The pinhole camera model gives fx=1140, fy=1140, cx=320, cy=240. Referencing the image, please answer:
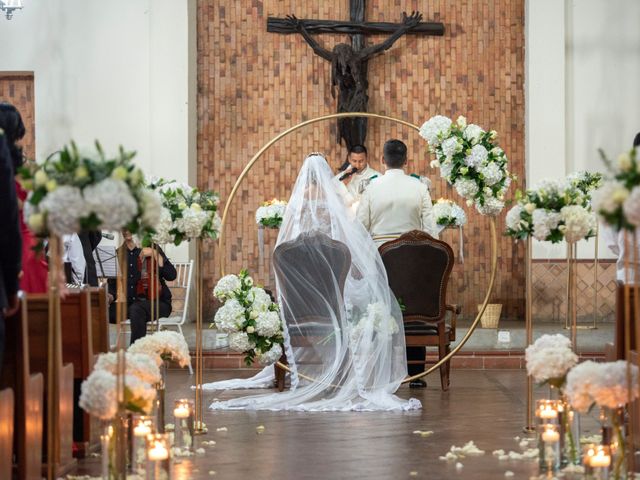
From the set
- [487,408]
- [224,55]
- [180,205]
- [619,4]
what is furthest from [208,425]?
[619,4]

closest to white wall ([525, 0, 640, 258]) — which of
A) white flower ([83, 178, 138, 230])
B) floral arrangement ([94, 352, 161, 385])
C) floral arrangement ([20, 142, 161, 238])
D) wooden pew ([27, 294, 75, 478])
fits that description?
wooden pew ([27, 294, 75, 478])

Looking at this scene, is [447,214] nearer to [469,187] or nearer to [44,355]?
[469,187]

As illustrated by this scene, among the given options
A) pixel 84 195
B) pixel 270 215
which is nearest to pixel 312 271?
pixel 270 215

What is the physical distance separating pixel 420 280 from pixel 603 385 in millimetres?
4171

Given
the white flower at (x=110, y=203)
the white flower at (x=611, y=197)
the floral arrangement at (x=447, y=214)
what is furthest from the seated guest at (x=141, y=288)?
the white flower at (x=611, y=197)

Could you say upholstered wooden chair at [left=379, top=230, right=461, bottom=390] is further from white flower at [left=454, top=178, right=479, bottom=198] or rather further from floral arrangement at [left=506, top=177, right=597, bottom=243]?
floral arrangement at [left=506, top=177, right=597, bottom=243]

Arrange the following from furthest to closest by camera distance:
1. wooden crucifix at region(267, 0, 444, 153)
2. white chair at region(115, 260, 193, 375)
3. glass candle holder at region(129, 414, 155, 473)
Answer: wooden crucifix at region(267, 0, 444, 153) → white chair at region(115, 260, 193, 375) → glass candle holder at region(129, 414, 155, 473)

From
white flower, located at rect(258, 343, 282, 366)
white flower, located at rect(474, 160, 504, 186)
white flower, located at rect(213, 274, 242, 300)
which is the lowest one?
white flower, located at rect(258, 343, 282, 366)

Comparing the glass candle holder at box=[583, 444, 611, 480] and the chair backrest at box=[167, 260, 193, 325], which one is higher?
the chair backrest at box=[167, 260, 193, 325]

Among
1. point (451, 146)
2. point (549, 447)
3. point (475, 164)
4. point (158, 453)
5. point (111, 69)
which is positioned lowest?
point (549, 447)

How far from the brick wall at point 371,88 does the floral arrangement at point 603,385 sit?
7707mm

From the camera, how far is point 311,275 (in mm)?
8180

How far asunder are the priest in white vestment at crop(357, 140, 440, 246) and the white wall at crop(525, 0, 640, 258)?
123 inches

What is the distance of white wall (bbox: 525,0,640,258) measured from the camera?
1200cm
